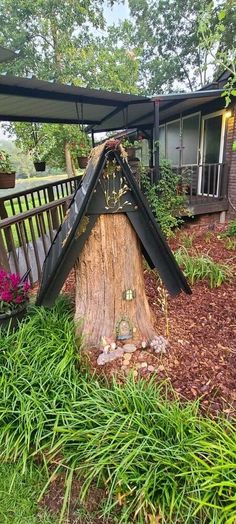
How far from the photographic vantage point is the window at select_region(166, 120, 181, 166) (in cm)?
1031

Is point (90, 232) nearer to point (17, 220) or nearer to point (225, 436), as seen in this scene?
point (225, 436)

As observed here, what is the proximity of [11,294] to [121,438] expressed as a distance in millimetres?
1751

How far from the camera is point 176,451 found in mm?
1557

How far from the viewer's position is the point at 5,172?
15.1 ft

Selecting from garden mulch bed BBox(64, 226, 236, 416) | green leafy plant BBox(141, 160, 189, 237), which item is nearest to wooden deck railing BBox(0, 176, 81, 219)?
green leafy plant BBox(141, 160, 189, 237)

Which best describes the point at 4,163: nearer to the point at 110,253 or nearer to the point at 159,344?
the point at 110,253

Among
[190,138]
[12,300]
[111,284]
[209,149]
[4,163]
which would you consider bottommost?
[12,300]

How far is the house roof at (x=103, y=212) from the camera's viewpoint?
6.14ft

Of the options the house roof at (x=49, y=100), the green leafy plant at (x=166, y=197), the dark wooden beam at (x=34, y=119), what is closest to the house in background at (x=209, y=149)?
the green leafy plant at (x=166, y=197)

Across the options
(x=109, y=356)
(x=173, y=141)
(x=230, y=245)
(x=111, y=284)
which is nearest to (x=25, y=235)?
(x=111, y=284)

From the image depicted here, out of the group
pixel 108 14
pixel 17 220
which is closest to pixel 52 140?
pixel 17 220

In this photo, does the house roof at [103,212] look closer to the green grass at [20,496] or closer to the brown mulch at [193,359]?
the brown mulch at [193,359]

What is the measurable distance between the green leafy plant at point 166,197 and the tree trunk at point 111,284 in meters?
4.06

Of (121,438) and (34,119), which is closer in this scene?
(121,438)
